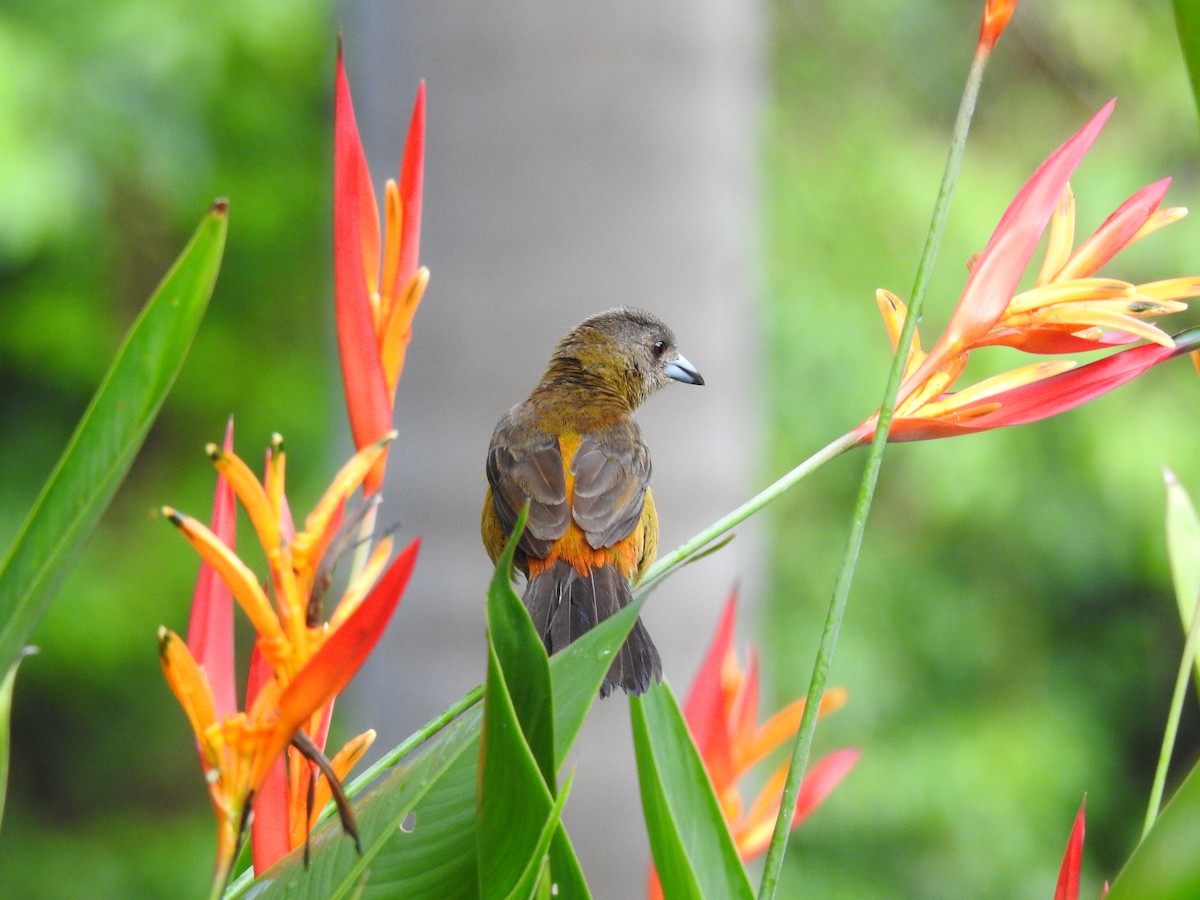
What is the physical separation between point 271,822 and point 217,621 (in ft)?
0.44

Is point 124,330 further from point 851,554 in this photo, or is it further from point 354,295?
point 851,554

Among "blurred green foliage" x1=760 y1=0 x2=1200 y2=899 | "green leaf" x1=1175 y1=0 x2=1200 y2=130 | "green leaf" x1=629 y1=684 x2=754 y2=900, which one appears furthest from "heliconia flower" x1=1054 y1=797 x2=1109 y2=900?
"blurred green foliage" x1=760 y1=0 x2=1200 y2=899

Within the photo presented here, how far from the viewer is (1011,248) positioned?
897 millimetres

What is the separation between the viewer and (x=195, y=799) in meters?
8.02

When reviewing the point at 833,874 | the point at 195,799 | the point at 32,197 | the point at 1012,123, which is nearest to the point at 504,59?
the point at 32,197

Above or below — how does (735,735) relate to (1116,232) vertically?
below

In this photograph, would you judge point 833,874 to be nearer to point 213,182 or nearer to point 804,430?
point 804,430

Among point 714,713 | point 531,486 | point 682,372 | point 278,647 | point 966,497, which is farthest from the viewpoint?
point 966,497

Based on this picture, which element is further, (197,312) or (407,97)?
(407,97)

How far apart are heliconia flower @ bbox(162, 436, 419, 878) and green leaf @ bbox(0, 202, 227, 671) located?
5cm

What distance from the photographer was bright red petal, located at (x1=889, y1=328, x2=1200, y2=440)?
893 millimetres

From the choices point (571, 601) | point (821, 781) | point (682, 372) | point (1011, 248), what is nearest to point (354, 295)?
point (1011, 248)

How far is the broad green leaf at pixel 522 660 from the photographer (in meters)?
0.67

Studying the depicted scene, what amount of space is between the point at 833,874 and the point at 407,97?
448cm
